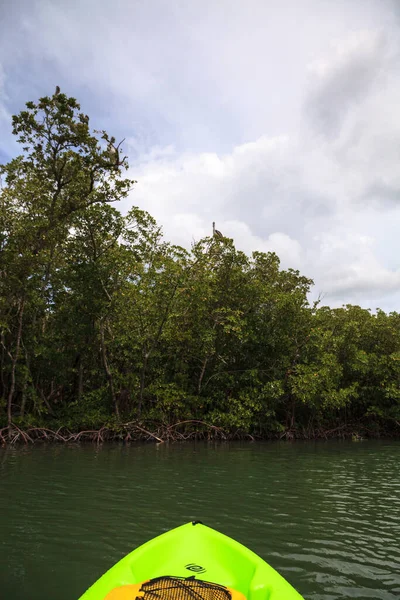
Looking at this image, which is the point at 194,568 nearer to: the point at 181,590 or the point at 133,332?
the point at 181,590

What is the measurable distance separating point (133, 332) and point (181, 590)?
1656cm

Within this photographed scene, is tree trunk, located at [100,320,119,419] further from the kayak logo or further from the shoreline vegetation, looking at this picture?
the kayak logo

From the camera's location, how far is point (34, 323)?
62.6 feet

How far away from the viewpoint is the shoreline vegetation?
669 inches

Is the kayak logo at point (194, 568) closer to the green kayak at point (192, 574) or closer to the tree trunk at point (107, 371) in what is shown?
the green kayak at point (192, 574)

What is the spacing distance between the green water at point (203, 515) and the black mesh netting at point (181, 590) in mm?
1148

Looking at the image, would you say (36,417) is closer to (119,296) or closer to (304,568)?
(119,296)

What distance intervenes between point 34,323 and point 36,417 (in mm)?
4409

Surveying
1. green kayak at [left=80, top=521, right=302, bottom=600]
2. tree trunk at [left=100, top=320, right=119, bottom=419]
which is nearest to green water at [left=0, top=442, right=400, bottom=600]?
green kayak at [left=80, top=521, right=302, bottom=600]

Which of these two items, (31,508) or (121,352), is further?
(121,352)

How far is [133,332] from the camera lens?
64.2ft

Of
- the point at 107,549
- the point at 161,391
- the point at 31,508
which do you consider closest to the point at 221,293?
the point at 161,391

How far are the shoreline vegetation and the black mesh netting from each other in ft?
48.3

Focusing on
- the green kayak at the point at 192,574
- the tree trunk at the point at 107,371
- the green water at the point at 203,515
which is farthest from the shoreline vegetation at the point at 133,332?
the green kayak at the point at 192,574
